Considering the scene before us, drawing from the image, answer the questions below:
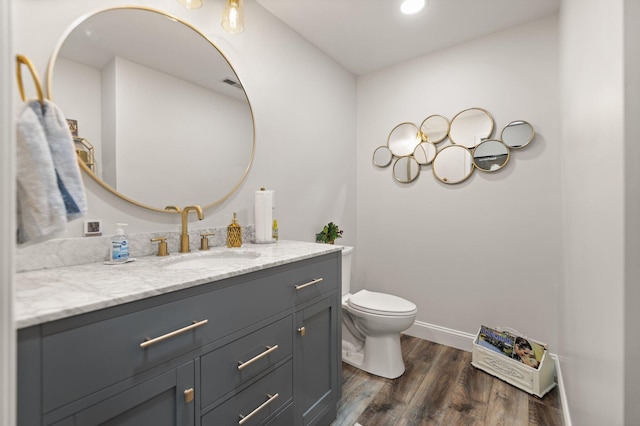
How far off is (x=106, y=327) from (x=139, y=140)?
960mm

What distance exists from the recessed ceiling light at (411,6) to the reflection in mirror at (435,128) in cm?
84

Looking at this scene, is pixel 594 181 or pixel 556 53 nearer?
pixel 594 181

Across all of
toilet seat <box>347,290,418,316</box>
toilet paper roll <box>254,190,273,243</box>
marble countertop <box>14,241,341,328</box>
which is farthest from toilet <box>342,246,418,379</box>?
marble countertop <box>14,241,341,328</box>

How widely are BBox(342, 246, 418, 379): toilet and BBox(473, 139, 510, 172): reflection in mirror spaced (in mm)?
1227

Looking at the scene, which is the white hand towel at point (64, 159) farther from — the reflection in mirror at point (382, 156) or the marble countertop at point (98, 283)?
the reflection in mirror at point (382, 156)

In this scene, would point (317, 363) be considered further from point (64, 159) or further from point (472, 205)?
point (472, 205)

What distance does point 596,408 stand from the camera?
92 cm

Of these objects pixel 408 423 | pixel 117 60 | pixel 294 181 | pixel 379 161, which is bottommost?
pixel 408 423

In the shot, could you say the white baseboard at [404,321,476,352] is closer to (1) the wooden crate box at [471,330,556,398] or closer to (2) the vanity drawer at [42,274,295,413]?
(1) the wooden crate box at [471,330,556,398]

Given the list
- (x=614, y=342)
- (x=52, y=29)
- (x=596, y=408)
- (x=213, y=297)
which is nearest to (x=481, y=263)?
(x=596, y=408)

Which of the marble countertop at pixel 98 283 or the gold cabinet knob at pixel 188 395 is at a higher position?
the marble countertop at pixel 98 283

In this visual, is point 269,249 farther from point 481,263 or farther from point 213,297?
point 481,263

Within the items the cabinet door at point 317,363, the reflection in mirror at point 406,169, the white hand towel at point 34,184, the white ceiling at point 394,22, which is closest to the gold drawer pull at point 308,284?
the cabinet door at point 317,363

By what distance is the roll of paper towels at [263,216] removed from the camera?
1786 mm
